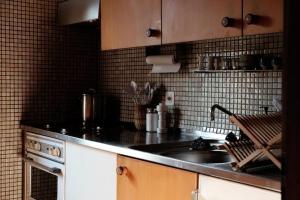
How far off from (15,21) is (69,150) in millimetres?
1021

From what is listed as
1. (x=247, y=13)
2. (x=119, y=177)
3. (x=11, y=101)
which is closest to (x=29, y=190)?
(x=11, y=101)

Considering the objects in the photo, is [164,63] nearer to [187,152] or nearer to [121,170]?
[187,152]

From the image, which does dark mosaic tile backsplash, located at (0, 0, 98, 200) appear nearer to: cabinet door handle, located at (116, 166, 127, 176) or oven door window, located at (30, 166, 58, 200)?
oven door window, located at (30, 166, 58, 200)

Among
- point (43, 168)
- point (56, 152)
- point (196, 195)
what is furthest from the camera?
point (43, 168)

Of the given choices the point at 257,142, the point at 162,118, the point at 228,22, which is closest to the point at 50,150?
the point at 162,118

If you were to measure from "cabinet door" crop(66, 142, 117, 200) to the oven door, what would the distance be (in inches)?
3.8

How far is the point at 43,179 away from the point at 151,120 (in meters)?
0.81

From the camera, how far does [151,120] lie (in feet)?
7.77

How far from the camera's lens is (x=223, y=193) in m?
1.33

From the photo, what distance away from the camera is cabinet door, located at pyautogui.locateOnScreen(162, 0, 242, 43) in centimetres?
159

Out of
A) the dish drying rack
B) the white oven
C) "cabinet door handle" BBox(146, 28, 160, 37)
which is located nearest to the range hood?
"cabinet door handle" BBox(146, 28, 160, 37)

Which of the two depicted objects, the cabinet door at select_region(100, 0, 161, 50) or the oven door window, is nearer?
the cabinet door at select_region(100, 0, 161, 50)

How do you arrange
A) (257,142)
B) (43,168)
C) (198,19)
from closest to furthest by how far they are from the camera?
1. (257,142)
2. (198,19)
3. (43,168)

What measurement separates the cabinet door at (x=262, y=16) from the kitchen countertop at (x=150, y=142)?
1.69 ft
